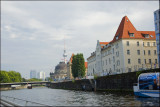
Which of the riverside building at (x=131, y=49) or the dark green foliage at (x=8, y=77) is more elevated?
the riverside building at (x=131, y=49)

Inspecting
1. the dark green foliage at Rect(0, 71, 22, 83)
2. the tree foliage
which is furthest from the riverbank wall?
the dark green foliage at Rect(0, 71, 22, 83)

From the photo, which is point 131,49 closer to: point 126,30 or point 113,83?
point 126,30

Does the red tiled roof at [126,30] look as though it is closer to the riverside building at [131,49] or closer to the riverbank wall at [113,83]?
the riverside building at [131,49]

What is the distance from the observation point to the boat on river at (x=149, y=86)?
32.8 m

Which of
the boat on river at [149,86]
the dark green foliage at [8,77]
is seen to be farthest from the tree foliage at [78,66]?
the boat on river at [149,86]

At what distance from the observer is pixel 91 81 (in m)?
75.1

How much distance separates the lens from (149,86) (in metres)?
34.1

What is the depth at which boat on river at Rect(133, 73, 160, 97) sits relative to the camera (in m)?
32.8

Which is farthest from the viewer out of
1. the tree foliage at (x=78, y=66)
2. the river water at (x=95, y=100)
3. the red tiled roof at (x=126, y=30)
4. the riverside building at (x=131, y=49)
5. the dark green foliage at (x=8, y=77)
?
the dark green foliage at (x=8, y=77)

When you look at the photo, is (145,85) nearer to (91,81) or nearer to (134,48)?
(91,81)

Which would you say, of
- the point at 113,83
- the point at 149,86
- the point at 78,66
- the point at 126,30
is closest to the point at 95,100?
the point at 149,86

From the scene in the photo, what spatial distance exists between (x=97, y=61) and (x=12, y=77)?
8929 cm

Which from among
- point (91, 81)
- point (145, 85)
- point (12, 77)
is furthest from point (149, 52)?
point (12, 77)

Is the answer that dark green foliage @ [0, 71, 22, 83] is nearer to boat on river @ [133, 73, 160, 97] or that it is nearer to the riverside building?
the riverside building
